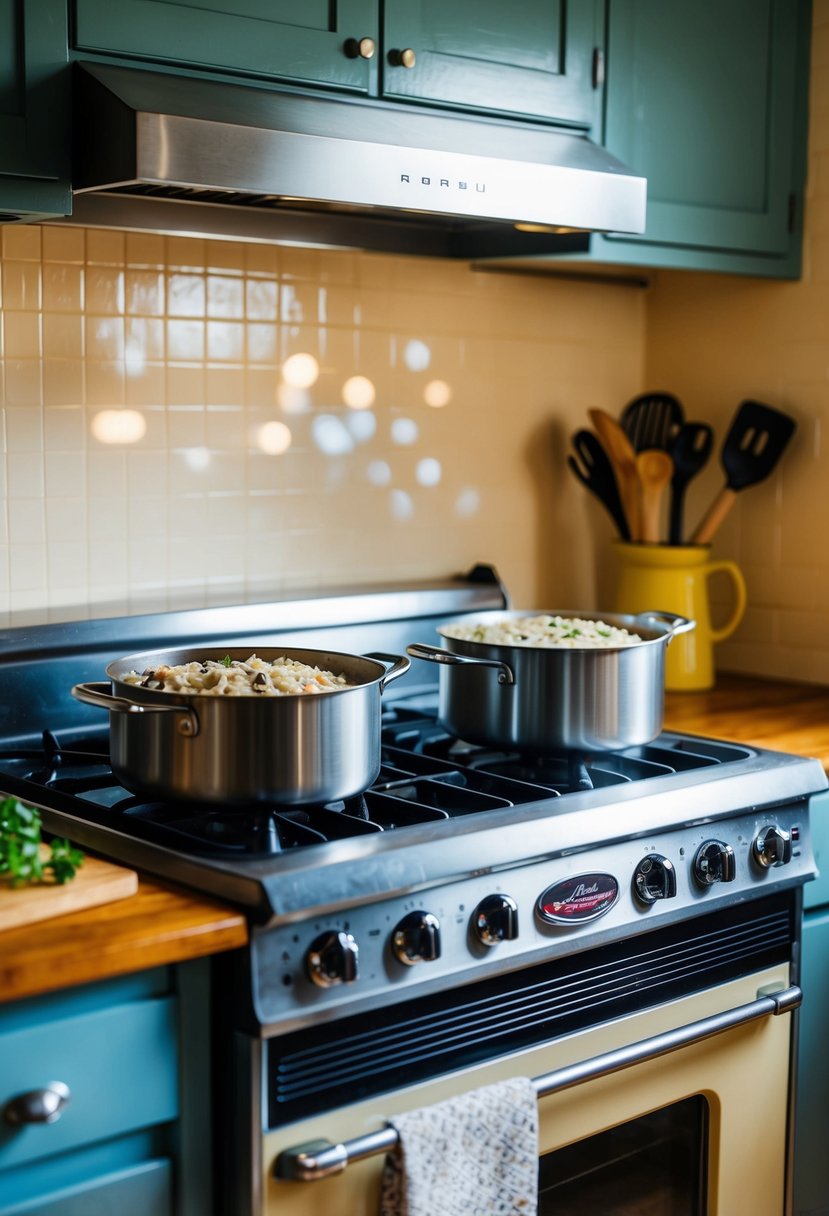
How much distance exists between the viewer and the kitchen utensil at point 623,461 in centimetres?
257

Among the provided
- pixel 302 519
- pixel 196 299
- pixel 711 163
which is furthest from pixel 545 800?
pixel 711 163

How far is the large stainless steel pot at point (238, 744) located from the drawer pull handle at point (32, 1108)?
1.15ft

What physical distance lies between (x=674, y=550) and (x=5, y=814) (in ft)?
5.03

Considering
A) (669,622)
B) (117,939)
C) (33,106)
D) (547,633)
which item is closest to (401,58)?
(33,106)

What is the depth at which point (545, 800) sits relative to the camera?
1621mm

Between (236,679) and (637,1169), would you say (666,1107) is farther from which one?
(236,679)

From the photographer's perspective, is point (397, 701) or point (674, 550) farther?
point (674, 550)

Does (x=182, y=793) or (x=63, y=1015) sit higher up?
(x=182, y=793)

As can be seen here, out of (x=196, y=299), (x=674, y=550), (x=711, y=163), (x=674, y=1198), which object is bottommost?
(x=674, y=1198)

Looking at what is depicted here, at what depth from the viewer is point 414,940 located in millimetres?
1417

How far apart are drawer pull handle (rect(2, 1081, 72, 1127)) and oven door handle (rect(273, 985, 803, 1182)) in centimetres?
25

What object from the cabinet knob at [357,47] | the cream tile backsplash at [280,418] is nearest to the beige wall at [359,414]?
the cream tile backsplash at [280,418]

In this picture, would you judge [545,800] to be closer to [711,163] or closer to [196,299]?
[196,299]

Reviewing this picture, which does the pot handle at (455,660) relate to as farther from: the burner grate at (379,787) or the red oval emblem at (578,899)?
the red oval emblem at (578,899)
